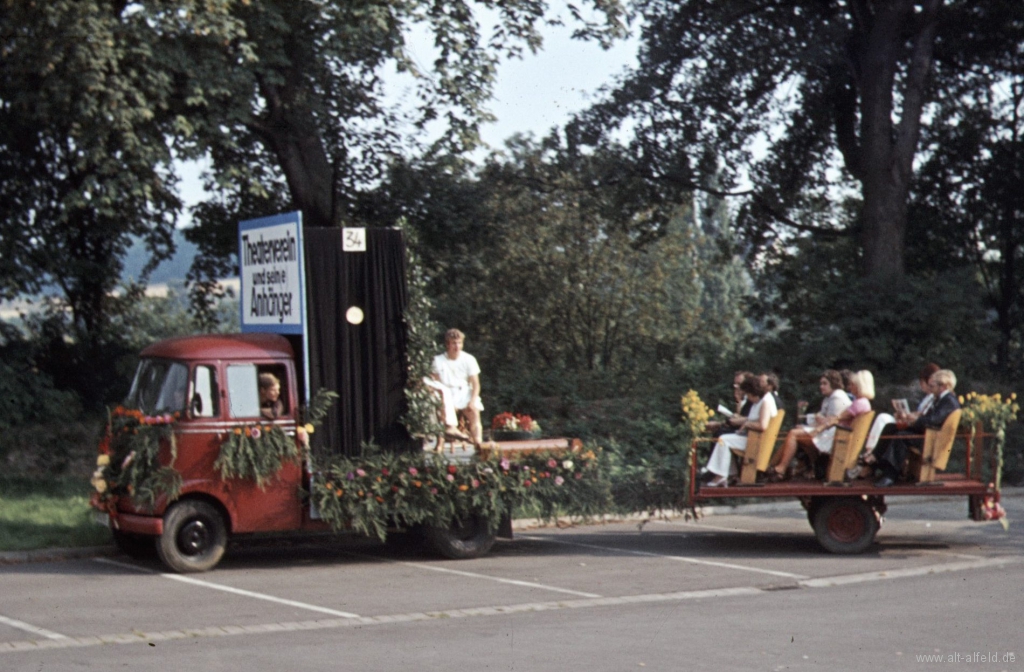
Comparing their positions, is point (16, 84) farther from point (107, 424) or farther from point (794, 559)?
point (794, 559)

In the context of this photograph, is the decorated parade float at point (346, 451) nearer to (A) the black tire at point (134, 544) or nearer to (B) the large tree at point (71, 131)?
(A) the black tire at point (134, 544)

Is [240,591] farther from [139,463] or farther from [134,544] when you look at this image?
[134,544]

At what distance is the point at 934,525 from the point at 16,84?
13.5 metres

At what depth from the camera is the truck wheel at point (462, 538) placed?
1488cm

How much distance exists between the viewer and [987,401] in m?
15.2

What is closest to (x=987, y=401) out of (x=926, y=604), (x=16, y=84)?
(x=926, y=604)

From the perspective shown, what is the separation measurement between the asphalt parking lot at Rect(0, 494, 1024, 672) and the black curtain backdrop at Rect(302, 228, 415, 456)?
4.31 feet

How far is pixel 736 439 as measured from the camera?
49.7 feet

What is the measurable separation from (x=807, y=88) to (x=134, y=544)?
1949cm

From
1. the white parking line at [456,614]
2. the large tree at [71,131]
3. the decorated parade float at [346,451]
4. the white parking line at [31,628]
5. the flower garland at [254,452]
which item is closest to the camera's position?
the white parking line at [456,614]

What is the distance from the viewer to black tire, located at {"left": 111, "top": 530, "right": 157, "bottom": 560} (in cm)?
1493

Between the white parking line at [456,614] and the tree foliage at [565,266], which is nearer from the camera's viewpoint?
the white parking line at [456,614]

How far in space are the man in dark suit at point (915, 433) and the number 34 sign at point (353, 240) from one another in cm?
552

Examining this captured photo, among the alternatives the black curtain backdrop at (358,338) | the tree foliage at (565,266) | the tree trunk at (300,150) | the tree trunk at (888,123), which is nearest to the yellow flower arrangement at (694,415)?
the black curtain backdrop at (358,338)
